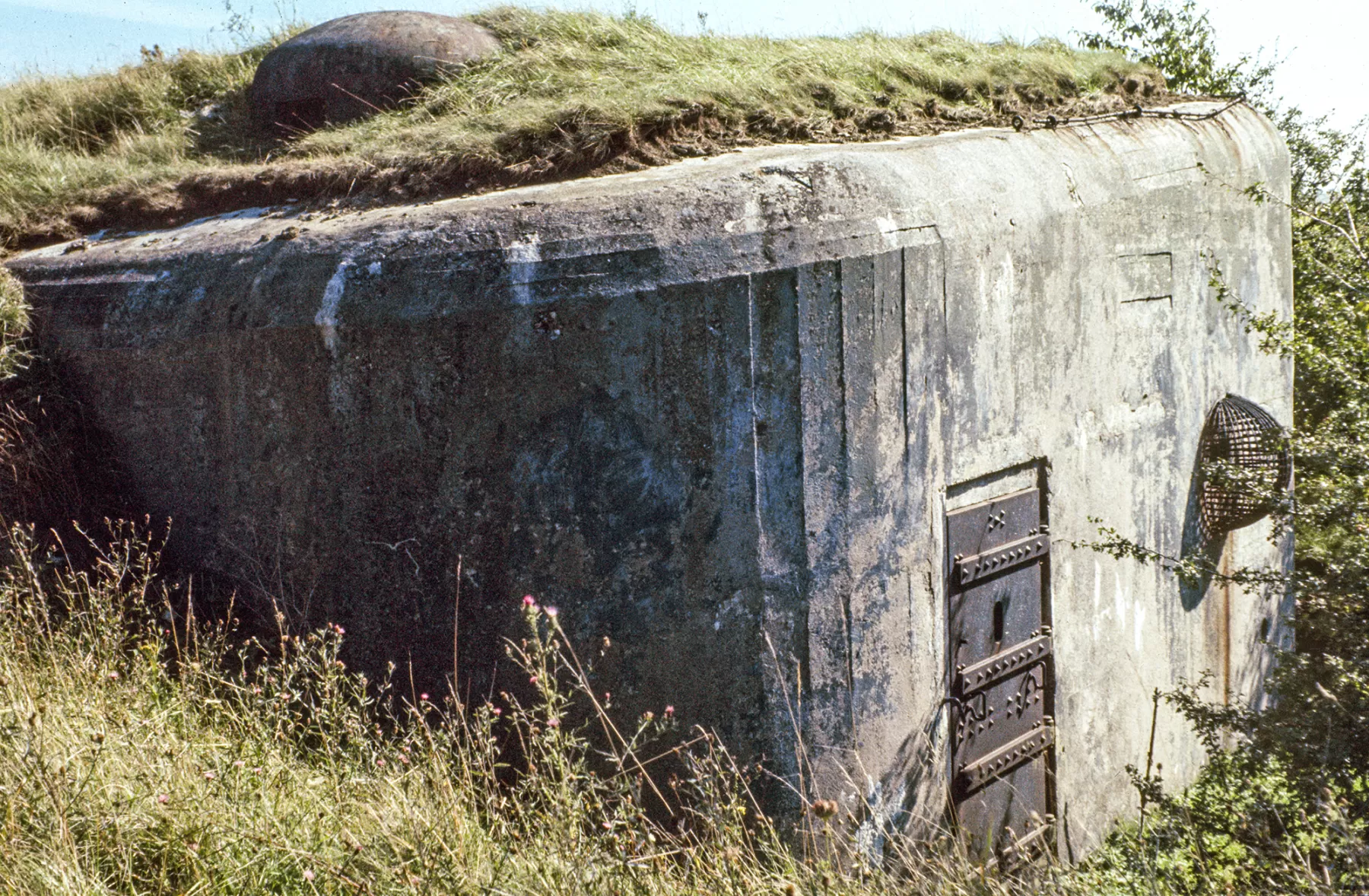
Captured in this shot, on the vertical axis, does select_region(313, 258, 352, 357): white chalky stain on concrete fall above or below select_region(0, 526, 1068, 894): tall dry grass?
above

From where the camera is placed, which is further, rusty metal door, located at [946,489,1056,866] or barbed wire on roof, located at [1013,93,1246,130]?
barbed wire on roof, located at [1013,93,1246,130]

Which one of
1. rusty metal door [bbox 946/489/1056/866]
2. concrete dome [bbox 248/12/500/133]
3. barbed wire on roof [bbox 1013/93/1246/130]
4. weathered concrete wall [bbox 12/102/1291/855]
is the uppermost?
concrete dome [bbox 248/12/500/133]

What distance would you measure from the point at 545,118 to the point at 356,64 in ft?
7.14

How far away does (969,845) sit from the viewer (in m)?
4.28

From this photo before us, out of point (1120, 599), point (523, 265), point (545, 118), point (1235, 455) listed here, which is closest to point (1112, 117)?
point (1235, 455)

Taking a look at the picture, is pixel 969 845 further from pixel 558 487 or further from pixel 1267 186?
pixel 1267 186

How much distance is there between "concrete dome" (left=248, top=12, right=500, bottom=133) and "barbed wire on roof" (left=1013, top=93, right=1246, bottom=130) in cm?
305

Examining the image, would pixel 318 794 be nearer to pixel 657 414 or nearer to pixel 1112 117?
pixel 657 414

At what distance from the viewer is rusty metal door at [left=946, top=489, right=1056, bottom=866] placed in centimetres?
425

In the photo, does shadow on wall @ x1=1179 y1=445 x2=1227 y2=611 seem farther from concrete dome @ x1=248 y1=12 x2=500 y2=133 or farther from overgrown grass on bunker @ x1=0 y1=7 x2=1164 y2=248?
concrete dome @ x1=248 y1=12 x2=500 y2=133

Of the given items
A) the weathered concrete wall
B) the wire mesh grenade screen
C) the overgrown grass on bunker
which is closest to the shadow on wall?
the wire mesh grenade screen

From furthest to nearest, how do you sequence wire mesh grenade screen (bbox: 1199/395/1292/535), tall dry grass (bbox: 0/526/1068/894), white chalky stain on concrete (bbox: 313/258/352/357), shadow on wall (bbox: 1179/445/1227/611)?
1. shadow on wall (bbox: 1179/445/1227/611)
2. wire mesh grenade screen (bbox: 1199/395/1292/535)
3. white chalky stain on concrete (bbox: 313/258/352/357)
4. tall dry grass (bbox: 0/526/1068/894)

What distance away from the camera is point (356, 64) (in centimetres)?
605

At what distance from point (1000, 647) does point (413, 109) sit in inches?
155
